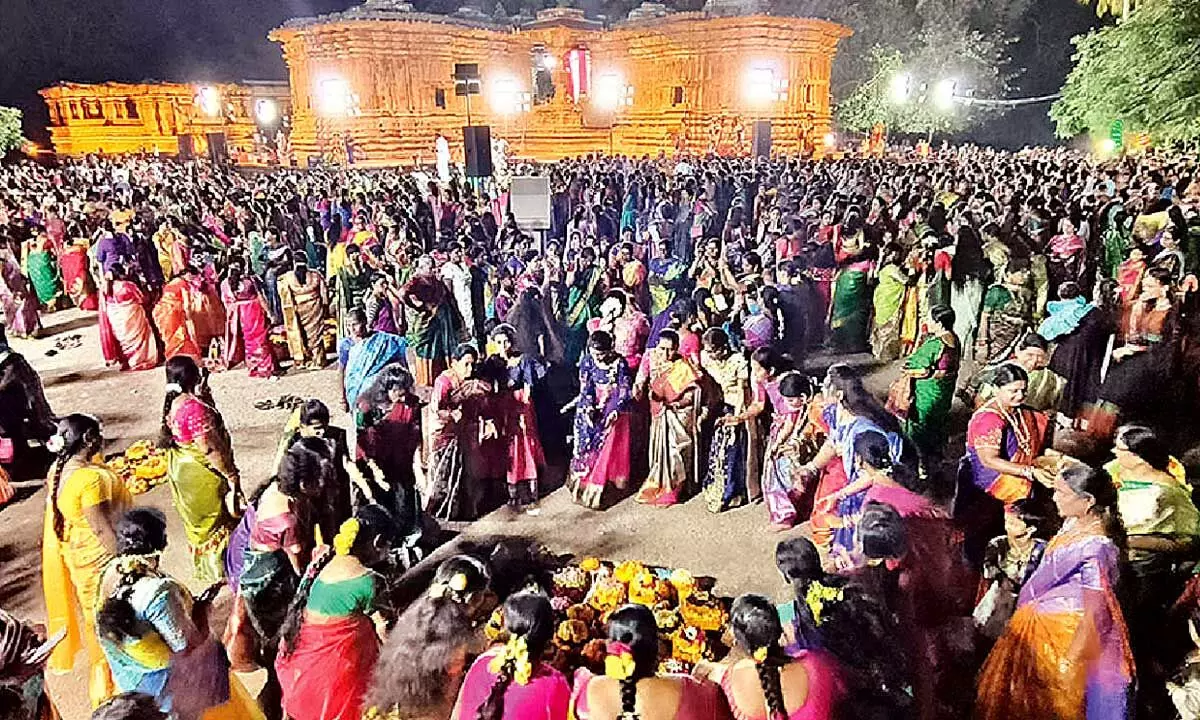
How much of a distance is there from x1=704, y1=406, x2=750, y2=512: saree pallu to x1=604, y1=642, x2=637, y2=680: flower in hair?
9.79 feet

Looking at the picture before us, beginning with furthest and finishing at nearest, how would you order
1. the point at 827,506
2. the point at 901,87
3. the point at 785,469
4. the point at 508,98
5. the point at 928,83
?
the point at 508,98
the point at 901,87
the point at 928,83
the point at 785,469
the point at 827,506

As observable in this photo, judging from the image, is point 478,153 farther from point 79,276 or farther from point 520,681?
point 520,681

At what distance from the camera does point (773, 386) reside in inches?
194

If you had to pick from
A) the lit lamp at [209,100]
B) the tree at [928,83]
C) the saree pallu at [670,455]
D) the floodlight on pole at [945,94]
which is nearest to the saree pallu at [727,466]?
the saree pallu at [670,455]

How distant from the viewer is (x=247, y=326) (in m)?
7.97

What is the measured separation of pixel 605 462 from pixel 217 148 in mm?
23059

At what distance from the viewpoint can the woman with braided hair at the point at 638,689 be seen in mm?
2221

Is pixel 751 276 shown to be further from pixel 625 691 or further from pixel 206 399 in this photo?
pixel 625 691

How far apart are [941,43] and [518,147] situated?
14.3m

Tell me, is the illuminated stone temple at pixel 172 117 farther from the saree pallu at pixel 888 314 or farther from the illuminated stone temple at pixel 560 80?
the saree pallu at pixel 888 314

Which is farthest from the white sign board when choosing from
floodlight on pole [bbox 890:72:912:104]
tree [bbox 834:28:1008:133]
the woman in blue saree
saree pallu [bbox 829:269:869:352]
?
floodlight on pole [bbox 890:72:912:104]

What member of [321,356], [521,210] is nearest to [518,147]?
[521,210]

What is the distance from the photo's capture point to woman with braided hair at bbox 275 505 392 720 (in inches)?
112

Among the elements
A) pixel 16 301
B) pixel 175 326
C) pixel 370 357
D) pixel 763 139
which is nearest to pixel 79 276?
pixel 16 301
